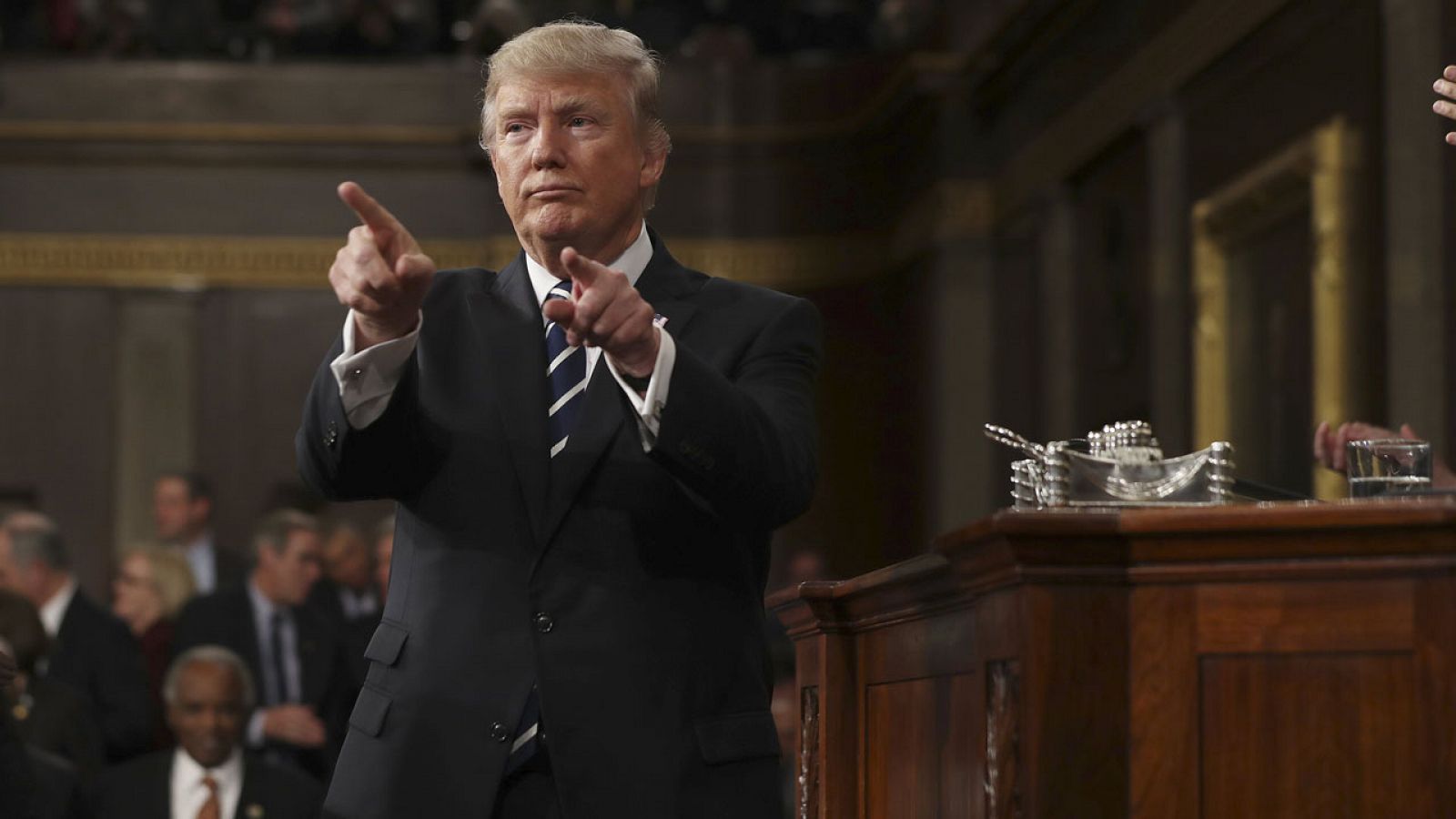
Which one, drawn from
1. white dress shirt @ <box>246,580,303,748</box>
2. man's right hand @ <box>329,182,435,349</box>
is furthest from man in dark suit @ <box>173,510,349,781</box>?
man's right hand @ <box>329,182,435,349</box>

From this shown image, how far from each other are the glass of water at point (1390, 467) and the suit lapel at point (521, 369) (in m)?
0.88

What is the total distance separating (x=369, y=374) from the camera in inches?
89.5

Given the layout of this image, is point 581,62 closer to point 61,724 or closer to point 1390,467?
point 1390,467

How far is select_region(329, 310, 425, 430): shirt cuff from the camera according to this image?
227cm

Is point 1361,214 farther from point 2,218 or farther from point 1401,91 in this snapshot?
point 2,218

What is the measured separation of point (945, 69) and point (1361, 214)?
474 cm

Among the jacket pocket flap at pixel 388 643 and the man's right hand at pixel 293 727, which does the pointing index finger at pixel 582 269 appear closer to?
the jacket pocket flap at pixel 388 643

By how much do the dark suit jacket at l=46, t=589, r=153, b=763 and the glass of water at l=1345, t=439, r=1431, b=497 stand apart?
16.5 ft

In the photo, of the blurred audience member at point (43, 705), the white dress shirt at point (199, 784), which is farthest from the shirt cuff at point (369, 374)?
the blurred audience member at point (43, 705)

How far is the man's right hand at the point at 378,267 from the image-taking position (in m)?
2.15

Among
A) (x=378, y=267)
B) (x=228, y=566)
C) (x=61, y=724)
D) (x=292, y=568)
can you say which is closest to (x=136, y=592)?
(x=292, y=568)

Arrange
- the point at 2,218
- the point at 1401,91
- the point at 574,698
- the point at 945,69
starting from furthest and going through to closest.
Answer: the point at 2,218 → the point at 945,69 → the point at 1401,91 → the point at 574,698

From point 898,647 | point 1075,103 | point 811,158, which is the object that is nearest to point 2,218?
point 811,158

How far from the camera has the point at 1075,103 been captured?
9.67 m
